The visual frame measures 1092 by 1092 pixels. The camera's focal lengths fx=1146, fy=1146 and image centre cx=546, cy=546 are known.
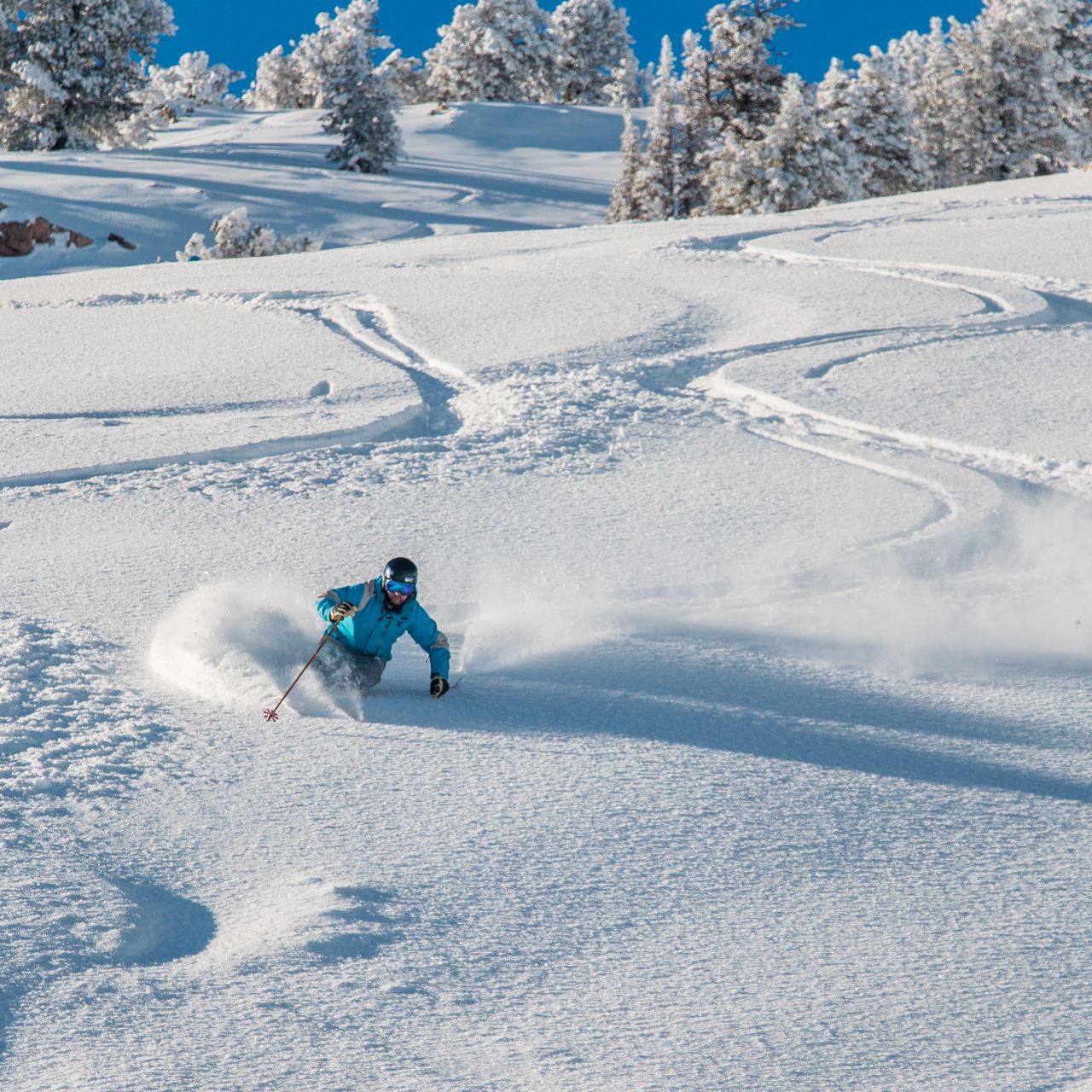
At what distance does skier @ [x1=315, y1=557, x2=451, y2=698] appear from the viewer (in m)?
5.16

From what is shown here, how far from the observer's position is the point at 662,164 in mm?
35188

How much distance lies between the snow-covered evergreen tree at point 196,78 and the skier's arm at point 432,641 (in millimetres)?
76332

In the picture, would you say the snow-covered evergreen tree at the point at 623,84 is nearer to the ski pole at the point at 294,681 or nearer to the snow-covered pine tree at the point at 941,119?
the snow-covered pine tree at the point at 941,119

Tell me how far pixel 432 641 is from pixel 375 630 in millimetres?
268

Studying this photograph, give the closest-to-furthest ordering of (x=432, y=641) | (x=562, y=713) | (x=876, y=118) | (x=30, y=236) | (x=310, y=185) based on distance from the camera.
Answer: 1. (x=562, y=713)
2. (x=432, y=641)
3. (x=30, y=236)
4. (x=310, y=185)
5. (x=876, y=118)

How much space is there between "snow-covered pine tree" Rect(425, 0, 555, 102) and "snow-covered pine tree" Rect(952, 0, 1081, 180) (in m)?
25.7

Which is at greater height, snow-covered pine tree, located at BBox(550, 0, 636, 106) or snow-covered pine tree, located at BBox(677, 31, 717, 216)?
snow-covered pine tree, located at BBox(550, 0, 636, 106)

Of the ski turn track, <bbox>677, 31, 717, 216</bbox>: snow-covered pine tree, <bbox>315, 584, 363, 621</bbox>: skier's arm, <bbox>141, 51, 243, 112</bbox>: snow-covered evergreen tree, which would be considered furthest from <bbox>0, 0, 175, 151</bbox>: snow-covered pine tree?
<bbox>141, 51, 243, 112</bbox>: snow-covered evergreen tree

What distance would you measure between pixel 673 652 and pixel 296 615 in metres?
1.93

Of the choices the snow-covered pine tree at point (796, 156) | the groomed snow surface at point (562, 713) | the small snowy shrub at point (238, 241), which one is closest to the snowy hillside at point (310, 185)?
the small snowy shrub at point (238, 241)

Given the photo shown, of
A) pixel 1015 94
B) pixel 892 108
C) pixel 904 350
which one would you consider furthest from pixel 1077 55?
pixel 904 350

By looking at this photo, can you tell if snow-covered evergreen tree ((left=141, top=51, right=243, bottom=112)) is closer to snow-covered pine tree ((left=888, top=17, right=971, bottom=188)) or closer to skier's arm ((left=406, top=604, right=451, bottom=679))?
snow-covered pine tree ((left=888, top=17, right=971, bottom=188))

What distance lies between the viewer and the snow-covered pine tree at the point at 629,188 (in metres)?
34.5

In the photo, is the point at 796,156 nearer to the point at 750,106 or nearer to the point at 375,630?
the point at 750,106
